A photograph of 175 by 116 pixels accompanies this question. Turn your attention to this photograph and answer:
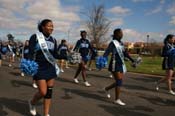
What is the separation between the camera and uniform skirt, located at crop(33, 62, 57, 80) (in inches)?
272

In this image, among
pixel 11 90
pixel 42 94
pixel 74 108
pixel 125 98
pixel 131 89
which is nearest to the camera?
pixel 42 94

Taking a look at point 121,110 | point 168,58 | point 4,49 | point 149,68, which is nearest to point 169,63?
point 168,58

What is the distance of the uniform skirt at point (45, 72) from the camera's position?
6918mm

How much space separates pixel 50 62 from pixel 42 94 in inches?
24.8

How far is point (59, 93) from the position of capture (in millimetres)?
10711

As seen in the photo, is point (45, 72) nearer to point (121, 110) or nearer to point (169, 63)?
point (121, 110)

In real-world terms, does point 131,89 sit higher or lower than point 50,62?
lower

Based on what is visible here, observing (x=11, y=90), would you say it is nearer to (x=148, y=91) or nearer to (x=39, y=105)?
(x=39, y=105)

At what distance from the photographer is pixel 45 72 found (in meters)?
6.95

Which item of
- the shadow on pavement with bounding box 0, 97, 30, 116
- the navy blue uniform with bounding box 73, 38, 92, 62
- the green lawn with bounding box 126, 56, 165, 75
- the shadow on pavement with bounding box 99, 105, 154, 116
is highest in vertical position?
the navy blue uniform with bounding box 73, 38, 92, 62

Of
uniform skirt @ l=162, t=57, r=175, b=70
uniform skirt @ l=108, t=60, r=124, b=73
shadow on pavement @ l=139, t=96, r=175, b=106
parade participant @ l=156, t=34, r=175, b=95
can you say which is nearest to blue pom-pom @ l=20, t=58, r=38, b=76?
uniform skirt @ l=108, t=60, r=124, b=73

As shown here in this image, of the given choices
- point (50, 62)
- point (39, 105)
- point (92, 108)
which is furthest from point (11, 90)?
point (50, 62)

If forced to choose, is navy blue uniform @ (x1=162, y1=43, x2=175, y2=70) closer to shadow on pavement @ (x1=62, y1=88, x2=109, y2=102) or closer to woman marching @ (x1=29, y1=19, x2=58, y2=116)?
shadow on pavement @ (x1=62, y1=88, x2=109, y2=102)

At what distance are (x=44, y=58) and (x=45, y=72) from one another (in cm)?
27
